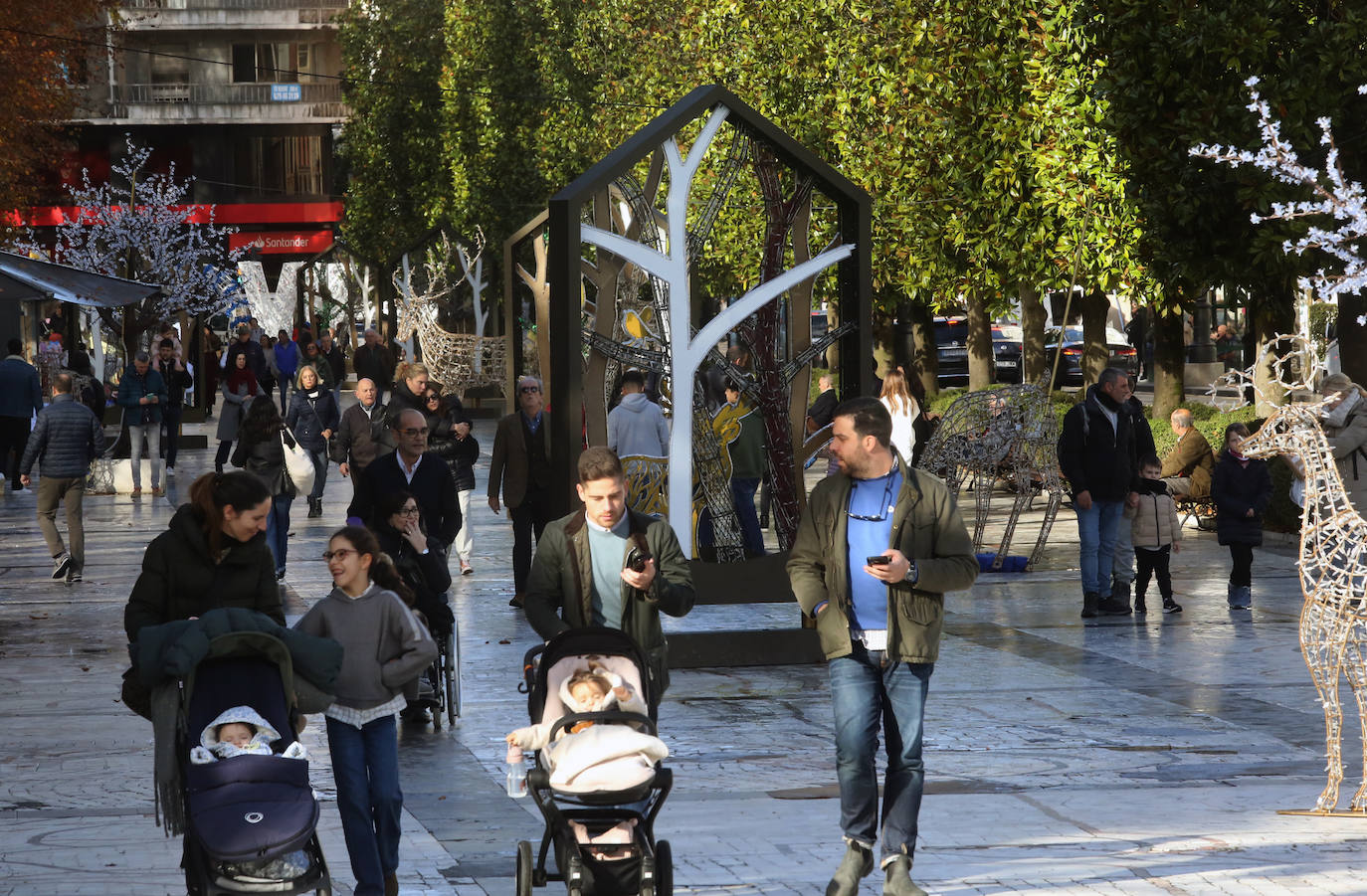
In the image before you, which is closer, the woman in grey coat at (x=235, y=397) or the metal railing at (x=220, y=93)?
the woman in grey coat at (x=235, y=397)

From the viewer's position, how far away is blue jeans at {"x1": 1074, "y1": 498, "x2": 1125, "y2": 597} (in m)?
13.1

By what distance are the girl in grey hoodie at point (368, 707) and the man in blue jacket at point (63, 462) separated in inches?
372

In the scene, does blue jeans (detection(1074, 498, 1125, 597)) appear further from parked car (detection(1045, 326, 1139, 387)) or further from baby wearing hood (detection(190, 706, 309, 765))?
parked car (detection(1045, 326, 1139, 387))

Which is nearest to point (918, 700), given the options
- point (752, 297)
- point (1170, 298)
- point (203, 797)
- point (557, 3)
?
point (203, 797)

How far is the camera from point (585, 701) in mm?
5934

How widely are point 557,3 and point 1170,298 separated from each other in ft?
92.1

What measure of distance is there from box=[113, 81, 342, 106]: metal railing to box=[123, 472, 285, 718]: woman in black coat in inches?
2432

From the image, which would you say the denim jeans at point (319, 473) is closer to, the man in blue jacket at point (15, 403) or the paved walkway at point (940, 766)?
the man in blue jacket at point (15, 403)

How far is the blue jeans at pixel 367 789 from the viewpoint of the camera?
6.23m

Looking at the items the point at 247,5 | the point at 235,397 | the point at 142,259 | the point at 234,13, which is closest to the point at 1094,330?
the point at 235,397

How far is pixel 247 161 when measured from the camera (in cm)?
6694

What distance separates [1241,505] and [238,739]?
8.90 meters

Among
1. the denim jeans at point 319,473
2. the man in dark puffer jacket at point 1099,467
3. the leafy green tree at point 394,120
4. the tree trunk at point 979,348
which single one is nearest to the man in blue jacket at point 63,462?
the denim jeans at point 319,473

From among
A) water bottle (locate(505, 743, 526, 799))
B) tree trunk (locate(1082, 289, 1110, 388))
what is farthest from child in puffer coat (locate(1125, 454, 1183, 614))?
tree trunk (locate(1082, 289, 1110, 388))
